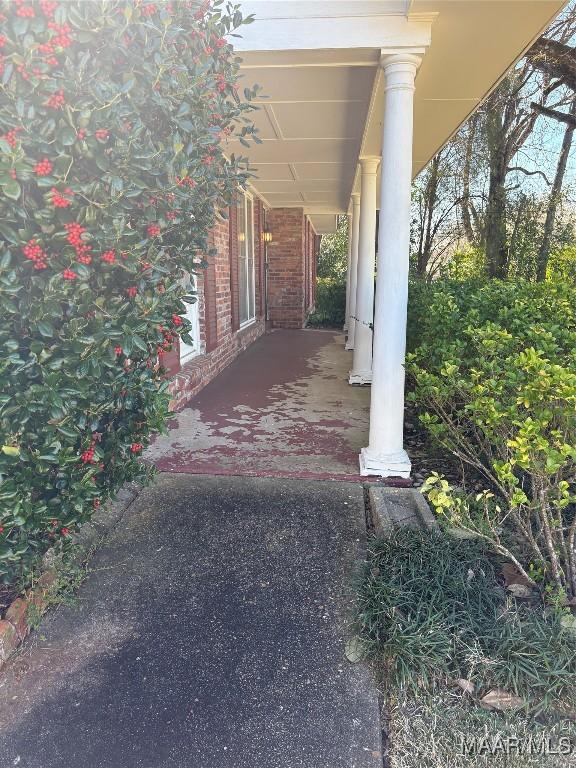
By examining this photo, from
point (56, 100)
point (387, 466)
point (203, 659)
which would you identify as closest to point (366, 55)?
point (56, 100)

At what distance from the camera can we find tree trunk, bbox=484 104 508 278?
31.2ft

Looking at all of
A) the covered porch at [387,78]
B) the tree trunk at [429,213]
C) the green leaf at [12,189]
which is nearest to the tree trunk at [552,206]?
the tree trunk at [429,213]

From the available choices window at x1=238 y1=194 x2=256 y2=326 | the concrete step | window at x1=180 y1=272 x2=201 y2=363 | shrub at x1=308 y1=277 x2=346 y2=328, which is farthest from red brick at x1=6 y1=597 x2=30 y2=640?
shrub at x1=308 y1=277 x2=346 y2=328

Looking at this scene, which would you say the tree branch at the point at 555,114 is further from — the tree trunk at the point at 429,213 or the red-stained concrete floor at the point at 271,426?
the red-stained concrete floor at the point at 271,426

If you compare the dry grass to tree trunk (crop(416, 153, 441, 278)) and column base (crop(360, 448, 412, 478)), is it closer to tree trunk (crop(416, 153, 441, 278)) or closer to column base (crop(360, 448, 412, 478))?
column base (crop(360, 448, 412, 478))

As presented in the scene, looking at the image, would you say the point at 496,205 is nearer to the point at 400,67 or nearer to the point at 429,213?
the point at 429,213

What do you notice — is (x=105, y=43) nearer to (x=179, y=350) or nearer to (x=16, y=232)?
(x=16, y=232)

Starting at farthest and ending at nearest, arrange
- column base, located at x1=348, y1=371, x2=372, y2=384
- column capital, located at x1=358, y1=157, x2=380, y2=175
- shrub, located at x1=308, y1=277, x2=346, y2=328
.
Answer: shrub, located at x1=308, y1=277, x2=346, y2=328 → column base, located at x1=348, y1=371, x2=372, y2=384 → column capital, located at x1=358, y1=157, x2=380, y2=175

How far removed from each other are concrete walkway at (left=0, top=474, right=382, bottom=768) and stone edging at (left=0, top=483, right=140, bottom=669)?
0.06 meters

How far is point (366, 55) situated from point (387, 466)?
256 cm

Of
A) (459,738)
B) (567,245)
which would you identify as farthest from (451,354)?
(567,245)

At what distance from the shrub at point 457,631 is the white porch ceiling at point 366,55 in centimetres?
284

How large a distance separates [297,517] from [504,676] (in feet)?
4.51

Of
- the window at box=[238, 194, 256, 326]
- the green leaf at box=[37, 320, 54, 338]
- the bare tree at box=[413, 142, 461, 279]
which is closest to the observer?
the green leaf at box=[37, 320, 54, 338]
